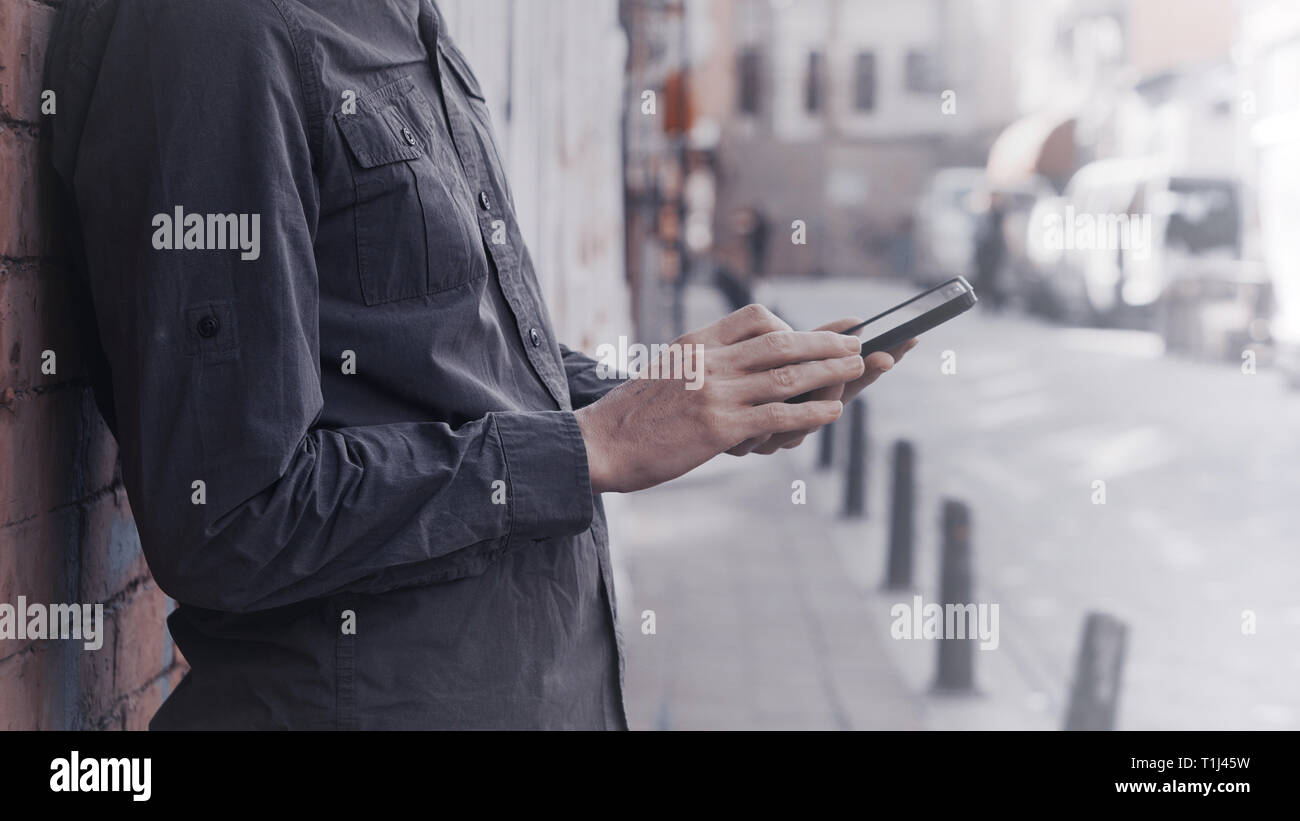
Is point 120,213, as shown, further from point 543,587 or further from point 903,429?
point 903,429

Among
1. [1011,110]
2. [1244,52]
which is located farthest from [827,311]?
[1011,110]

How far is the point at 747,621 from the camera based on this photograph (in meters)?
6.09

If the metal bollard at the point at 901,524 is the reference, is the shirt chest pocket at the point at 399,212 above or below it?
above

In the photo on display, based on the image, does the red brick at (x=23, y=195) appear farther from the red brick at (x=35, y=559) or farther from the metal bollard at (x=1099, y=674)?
the metal bollard at (x=1099, y=674)

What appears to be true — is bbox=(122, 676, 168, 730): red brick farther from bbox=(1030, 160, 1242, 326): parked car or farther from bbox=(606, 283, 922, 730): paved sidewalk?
bbox=(1030, 160, 1242, 326): parked car

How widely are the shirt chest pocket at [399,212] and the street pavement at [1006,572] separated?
3001 mm

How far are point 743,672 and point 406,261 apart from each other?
4.15 m

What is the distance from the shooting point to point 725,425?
1.42m

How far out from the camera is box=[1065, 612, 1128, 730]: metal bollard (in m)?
4.11

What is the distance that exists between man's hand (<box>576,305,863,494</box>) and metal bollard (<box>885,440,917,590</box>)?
519 centimetres

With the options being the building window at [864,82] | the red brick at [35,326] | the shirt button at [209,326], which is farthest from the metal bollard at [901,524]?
the building window at [864,82]

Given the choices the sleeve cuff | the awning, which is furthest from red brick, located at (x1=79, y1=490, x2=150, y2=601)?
the awning

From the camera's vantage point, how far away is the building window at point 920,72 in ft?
141

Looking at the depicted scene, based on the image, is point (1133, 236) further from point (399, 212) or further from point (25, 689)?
point (25, 689)
